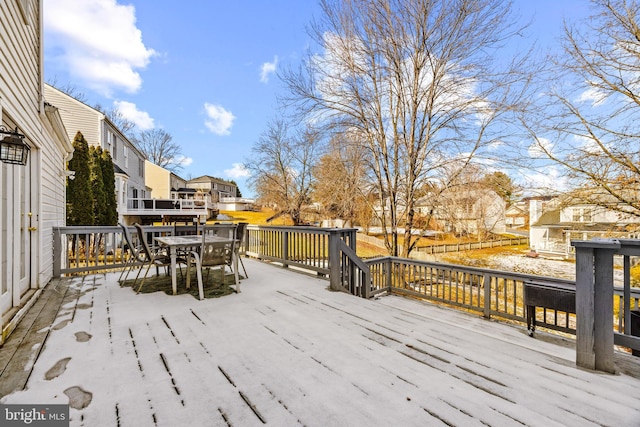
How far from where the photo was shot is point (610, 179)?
20.2 feet

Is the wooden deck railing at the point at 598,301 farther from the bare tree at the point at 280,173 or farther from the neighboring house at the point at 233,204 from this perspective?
the neighboring house at the point at 233,204

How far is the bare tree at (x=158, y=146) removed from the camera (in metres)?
30.2

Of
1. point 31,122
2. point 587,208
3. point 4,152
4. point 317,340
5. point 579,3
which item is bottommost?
point 317,340

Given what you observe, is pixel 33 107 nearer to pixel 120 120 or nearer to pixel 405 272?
pixel 405 272

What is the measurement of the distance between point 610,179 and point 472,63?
406cm

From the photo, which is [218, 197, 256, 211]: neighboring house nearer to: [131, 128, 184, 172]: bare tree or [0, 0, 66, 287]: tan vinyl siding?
[131, 128, 184, 172]: bare tree

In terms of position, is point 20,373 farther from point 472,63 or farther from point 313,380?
point 472,63

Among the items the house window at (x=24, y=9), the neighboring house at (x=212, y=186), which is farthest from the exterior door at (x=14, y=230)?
the neighboring house at (x=212, y=186)

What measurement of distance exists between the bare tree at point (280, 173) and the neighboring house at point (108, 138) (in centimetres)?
717

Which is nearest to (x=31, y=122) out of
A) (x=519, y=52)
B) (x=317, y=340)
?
(x=317, y=340)

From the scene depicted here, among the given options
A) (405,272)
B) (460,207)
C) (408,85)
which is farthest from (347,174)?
(405,272)

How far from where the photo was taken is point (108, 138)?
45.7 ft

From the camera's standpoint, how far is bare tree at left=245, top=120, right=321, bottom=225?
19.1 meters

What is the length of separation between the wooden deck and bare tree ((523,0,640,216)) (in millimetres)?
5362
